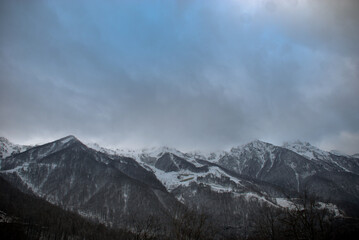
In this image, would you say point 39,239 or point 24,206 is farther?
point 24,206

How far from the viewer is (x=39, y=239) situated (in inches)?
5364

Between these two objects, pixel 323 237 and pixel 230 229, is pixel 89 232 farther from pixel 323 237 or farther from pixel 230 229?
pixel 323 237

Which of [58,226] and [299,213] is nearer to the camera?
[299,213]

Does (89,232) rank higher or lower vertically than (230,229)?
lower

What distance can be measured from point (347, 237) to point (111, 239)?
13030cm

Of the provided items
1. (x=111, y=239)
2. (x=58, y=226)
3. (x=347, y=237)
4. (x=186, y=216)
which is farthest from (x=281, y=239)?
(x=58, y=226)

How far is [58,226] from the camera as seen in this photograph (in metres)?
160

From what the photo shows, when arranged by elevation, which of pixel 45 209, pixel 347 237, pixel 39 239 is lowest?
pixel 39 239

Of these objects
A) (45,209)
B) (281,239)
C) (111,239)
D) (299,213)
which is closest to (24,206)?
(45,209)

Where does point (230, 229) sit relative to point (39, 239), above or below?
above

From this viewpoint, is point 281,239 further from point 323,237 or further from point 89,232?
point 89,232

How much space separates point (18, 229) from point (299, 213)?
492 ft

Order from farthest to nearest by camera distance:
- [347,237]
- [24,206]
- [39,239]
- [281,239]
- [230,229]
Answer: [24,206] < [230,229] < [39,239] < [347,237] < [281,239]

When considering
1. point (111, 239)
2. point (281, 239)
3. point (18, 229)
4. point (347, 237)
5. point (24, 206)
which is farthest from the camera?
point (24, 206)
